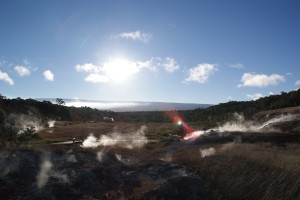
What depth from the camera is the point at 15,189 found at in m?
11.5

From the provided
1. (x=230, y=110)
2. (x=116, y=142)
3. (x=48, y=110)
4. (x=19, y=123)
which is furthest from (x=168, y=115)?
(x=116, y=142)

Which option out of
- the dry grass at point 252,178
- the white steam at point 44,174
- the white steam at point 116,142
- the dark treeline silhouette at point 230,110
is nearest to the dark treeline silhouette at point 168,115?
the dark treeline silhouette at point 230,110

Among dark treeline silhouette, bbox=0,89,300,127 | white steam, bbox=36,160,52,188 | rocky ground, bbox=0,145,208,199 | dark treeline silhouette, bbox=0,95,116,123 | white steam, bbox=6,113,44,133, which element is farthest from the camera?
dark treeline silhouette, bbox=0,95,116,123

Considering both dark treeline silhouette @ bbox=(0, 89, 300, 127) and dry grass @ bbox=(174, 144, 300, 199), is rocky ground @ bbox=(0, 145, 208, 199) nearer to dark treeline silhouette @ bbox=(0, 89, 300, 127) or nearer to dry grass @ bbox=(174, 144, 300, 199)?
dry grass @ bbox=(174, 144, 300, 199)

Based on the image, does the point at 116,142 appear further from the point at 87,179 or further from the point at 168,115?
the point at 168,115

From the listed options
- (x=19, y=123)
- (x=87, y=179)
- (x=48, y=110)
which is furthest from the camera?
(x=48, y=110)

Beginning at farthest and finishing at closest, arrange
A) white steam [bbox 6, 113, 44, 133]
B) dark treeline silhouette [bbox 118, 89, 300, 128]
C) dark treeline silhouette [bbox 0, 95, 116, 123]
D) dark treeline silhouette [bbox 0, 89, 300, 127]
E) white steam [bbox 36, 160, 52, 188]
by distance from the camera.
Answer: dark treeline silhouette [bbox 0, 95, 116, 123]
dark treeline silhouette [bbox 0, 89, 300, 127]
dark treeline silhouette [bbox 118, 89, 300, 128]
white steam [bbox 6, 113, 44, 133]
white steam [bbox 36, 160, 52, 188]

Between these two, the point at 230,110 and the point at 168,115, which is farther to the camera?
the point at 168,115

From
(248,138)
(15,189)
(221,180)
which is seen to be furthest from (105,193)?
(248,138)

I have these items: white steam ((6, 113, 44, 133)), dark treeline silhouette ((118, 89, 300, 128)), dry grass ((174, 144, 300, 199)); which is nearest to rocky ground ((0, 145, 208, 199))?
dry grass ((174, 144, 300, 199))

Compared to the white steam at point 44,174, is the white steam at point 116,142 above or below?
below

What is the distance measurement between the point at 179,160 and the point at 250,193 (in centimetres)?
534

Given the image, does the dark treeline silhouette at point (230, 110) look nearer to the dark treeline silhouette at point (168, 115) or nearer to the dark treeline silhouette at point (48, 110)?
the dark treeline silhouette at point (168, 115)

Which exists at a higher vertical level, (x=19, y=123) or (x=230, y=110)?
(x=230, y=110)
